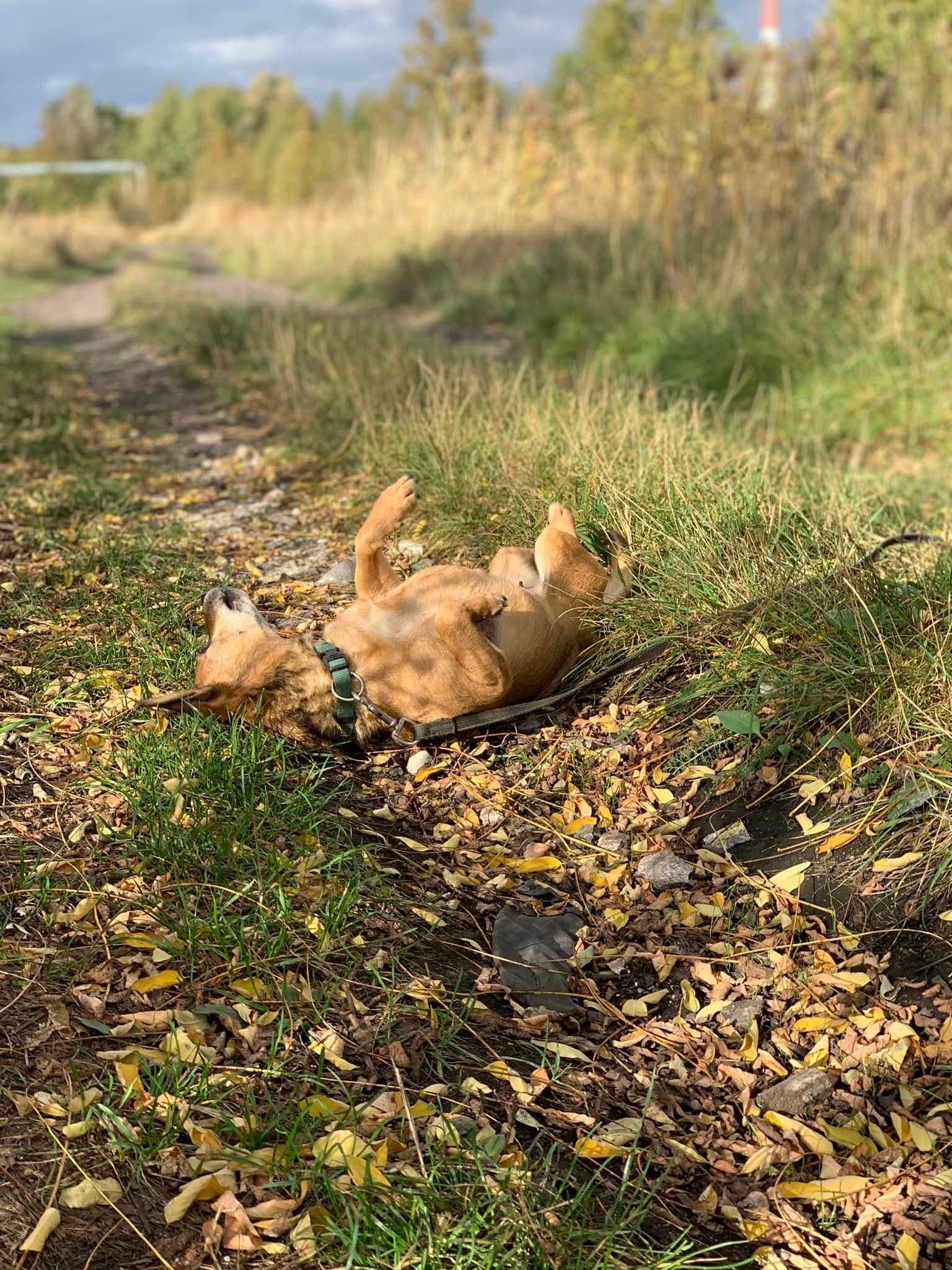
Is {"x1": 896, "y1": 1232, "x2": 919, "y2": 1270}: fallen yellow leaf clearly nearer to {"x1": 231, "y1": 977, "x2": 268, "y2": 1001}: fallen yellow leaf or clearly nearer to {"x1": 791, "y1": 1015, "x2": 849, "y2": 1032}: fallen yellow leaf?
{"x1": 791, "y1": 1015, "x2": 849, "y2": 1032}: fallen yellow leaf

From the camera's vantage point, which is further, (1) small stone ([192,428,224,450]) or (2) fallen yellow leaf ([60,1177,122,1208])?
(1) small stone ([192,428,224,450])

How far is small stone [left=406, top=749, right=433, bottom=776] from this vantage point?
351cm

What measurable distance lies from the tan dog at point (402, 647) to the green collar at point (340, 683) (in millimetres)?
24

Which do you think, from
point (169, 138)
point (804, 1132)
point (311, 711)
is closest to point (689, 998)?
point (804, 1132)

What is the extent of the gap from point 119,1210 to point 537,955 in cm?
117

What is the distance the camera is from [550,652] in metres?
3.70

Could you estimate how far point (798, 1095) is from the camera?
236cm

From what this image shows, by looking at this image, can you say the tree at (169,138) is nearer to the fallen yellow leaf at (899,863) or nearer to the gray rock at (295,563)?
the gray rock at (295,563)

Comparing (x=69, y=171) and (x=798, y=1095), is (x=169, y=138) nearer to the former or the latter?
(x=69, y=171)

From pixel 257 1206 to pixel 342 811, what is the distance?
1.30 meters

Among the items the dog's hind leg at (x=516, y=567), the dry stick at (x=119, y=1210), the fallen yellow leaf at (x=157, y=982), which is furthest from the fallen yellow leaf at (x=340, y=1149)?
the dog's hind leg at (x=516, y=567)

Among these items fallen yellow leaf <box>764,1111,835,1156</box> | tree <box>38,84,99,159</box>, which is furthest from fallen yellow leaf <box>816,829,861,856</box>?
tree <box>38,84,99,159</box>

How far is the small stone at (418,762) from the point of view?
3.51 m

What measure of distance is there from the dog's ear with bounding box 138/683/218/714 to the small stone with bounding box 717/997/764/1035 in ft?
5.68
